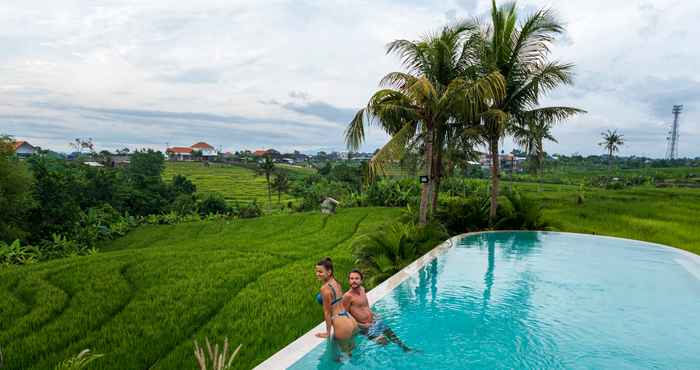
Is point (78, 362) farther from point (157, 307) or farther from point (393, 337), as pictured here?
point (393, 337)

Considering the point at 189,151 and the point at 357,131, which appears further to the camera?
the point at 189,151

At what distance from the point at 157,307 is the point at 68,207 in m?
20.8

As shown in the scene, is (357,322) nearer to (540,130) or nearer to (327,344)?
(327,344)

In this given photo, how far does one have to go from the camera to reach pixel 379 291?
6238 millimetres

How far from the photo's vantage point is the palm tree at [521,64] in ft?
36.7

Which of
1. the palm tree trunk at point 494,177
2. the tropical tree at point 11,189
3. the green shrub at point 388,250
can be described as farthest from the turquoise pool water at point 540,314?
the tropical tree at point 11,189

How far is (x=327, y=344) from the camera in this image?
443 cm

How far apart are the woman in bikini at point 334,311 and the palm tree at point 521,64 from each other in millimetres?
8071

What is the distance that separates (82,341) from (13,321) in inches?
66.4

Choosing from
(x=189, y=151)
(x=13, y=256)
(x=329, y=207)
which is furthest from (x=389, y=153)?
(x=189, y=151)

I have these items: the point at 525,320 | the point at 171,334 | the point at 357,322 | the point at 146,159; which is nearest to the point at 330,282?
the point at 357,322

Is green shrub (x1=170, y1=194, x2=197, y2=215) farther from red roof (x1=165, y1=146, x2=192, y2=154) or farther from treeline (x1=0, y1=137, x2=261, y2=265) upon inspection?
red roof (x1=165, y1=146, x2=192, y2=154)

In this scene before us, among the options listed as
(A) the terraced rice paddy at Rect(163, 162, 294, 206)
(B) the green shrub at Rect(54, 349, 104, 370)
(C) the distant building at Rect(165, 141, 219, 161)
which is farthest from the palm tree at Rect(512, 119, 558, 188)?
(C) the distant building at Rect(165, 141, 219, 161)

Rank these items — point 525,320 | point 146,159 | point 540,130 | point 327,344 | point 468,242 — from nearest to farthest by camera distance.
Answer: point 327,344 < point 525,320 < point 468,242 < point 540,130 < point 146,159
